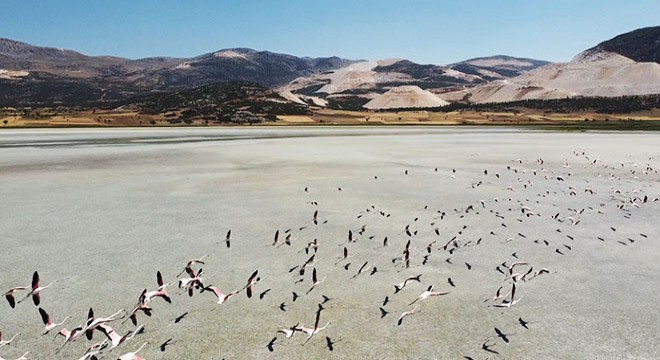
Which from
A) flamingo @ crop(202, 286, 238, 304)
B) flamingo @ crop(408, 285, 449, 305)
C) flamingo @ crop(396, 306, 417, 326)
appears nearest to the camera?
flamingo @ crop(396, 306, 417, 326)

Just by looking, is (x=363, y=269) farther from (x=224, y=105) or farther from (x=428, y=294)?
(x=224, y=105)

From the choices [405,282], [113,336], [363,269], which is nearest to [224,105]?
[363,269]

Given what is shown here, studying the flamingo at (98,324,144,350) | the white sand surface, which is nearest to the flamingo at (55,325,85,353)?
the white sand surface

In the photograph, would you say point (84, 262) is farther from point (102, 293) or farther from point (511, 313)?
point (511, 313)

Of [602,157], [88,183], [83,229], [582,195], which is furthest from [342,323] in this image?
[602,157]

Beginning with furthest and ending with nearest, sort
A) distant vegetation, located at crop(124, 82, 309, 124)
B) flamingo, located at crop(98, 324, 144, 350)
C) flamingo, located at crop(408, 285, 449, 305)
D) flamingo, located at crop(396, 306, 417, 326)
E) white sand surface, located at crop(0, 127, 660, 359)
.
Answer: distant vegetation, located at crop(124, 82, 309, 124)
flamingo, located at crop(408, 285, 449, 305)
flamingo, located at crop(396, 306, 417, 326)
white sand surface, located at crop(0, 127, 660, 359)
flamingo, located at crop(98, 324, 144, 350)

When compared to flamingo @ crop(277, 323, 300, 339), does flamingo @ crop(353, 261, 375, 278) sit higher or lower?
lower

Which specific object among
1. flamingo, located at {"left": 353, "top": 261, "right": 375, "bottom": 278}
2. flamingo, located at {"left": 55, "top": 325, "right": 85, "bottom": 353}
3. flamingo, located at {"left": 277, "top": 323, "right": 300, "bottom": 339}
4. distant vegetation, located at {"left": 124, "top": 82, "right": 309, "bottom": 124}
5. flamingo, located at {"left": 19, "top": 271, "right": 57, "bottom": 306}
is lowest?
flamingo, located at {"left": 353, "top": 261, "right": 375, "bottom": 278}

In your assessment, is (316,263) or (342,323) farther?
(316,263)

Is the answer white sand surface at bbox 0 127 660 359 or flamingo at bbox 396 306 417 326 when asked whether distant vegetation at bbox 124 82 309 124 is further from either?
flamingo at bbox 396 306 417 326
